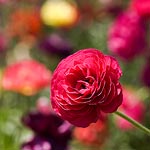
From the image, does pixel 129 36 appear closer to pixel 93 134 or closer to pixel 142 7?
pixel 142 7

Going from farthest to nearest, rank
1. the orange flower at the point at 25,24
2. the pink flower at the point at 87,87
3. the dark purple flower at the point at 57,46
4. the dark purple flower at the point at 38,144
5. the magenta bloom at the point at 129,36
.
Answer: the orange flower at the point at 25,24 < the dark purple flower at the point at 57,46 < the magenta bloom at the point at 129,36 < the dark purple flower at the point at 38,144 < the pink flower at the point at 87,87

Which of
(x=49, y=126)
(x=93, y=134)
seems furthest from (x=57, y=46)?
(x=49, y=126)

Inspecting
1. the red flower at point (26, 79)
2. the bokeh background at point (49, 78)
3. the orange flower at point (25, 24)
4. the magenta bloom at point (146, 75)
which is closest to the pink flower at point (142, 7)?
the bokeh background at point (49, 78)

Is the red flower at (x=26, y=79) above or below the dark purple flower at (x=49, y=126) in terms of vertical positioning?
above

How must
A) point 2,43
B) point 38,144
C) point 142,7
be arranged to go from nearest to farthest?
point 38,144, point 142,7, point 2,43

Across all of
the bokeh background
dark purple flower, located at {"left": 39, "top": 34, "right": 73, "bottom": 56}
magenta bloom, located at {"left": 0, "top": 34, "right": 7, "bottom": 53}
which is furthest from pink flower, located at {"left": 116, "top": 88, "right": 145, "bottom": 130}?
magenta bloom, located at {"left": 0, "top": 34, "right": 7, "bottom": 53}

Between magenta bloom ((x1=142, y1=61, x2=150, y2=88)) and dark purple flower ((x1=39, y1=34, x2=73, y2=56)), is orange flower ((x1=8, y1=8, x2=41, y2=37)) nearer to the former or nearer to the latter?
dark purple flower ((x1=39, y1=34, x2=73, y2=56))

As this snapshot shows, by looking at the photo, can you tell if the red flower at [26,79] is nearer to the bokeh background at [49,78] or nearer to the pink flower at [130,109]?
the bokeh background at [49,78]
